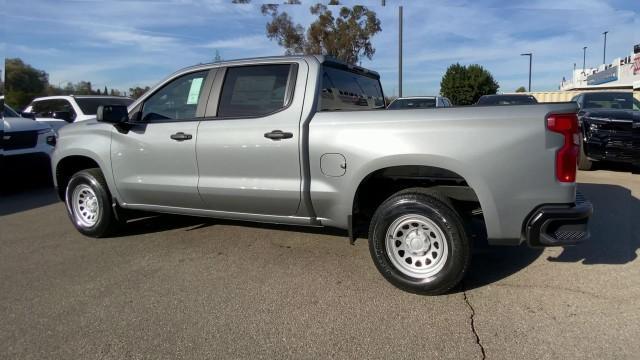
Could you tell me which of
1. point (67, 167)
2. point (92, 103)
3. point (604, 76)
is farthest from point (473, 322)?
point (604, 76)

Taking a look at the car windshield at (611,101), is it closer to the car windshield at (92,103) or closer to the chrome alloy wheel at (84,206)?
the chrome alloy wheel at (84,206)

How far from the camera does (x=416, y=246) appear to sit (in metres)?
3.55

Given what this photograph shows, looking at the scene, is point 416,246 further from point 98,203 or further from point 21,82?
point 21,82

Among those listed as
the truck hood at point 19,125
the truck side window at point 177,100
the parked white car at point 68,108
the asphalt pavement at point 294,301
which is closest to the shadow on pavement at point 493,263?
the asphalt pavement at point 294,301

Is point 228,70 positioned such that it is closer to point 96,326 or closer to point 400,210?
point 400,210

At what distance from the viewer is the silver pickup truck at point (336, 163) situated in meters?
3.14

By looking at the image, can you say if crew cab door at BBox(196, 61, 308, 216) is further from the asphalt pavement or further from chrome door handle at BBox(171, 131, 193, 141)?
the asphalt pavement

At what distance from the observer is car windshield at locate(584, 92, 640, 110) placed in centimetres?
1003

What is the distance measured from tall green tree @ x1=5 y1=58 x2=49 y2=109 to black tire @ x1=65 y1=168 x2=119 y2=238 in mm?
16298

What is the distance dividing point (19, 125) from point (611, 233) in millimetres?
8999

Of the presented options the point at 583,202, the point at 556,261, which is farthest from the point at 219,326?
the point at 556,261

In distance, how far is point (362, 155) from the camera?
352 centimetres

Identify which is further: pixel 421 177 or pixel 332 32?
pixel 332 32

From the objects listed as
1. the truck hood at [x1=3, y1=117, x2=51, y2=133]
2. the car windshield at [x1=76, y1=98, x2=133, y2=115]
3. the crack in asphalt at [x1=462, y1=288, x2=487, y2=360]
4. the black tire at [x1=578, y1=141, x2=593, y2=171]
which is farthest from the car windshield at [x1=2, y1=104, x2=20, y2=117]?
the black tire at [x1=578, y1=141, x2=593, y2=171]
